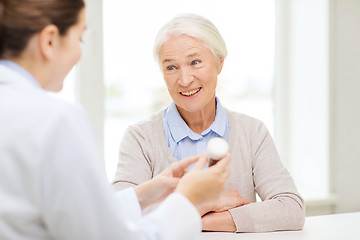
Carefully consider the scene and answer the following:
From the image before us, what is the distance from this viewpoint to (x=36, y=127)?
707mm

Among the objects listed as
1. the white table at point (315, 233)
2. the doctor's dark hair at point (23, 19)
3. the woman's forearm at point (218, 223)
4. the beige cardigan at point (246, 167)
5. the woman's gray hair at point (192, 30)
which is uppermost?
the woman's gray hair at point (192, 30)

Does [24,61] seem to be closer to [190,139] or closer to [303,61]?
[190,139]

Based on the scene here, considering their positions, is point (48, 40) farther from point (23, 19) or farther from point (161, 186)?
point (161, 186)

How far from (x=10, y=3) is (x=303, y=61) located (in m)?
2.41

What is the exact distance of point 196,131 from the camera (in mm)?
1803

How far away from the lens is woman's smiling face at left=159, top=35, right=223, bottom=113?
1.69 m

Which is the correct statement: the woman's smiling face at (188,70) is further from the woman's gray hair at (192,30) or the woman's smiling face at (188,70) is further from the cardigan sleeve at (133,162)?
the cardigan sleeve at (133,162)

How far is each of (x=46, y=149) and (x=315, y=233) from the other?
3.56 feet

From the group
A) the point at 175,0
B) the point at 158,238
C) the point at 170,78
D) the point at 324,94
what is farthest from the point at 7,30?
the point at 324,94

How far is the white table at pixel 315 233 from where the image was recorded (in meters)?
1.43

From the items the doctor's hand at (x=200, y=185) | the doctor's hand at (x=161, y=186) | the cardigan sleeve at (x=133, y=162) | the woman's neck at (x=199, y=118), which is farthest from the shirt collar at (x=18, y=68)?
the woman's neck at (x=199, y=118)

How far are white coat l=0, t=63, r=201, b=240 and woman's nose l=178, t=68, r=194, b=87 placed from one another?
961mm

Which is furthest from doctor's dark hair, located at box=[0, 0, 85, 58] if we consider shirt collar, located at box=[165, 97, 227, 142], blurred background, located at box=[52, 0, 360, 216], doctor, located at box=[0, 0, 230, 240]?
blurred background, located at box=[52, 0, 360, 216]

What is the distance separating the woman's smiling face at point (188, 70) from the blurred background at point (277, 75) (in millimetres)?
906
